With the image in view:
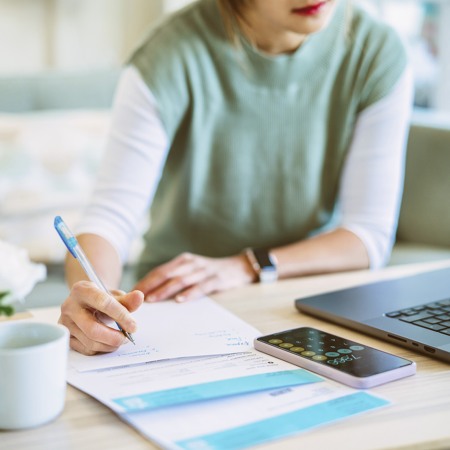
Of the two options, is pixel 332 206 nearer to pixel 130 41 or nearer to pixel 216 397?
pixel 216 397

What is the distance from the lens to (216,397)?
0.66 meters

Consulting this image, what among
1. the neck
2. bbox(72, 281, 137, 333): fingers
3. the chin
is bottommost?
bbox(72, 281, 137, 333): fingers

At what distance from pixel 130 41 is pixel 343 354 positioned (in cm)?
230

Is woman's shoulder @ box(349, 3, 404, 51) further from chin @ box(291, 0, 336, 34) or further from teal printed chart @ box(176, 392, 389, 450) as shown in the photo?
teal printed chart @ box(176, 392, 389, 450)

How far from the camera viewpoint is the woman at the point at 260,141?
3.95 ft

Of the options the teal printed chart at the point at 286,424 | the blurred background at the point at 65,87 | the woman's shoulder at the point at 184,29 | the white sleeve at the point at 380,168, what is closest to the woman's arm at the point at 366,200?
the white sleeve at the point at 380,168

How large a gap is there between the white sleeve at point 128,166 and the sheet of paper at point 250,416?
0.55 meters

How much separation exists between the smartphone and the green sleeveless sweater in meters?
0.56

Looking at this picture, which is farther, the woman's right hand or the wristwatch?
the wristwatch

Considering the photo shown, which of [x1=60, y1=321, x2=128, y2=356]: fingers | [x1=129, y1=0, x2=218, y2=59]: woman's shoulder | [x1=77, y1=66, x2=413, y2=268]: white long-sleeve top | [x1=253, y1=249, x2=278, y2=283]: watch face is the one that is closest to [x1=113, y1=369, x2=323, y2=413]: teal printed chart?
[x1=60, y1=321, x2=128, y2=356]: fingers

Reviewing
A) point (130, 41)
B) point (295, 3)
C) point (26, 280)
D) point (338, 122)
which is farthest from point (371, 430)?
point (130, 41)

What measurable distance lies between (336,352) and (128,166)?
0.55 meters

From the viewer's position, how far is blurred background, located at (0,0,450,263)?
6.37ft

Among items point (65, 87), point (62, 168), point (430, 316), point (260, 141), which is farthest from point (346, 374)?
point (65, 87)
